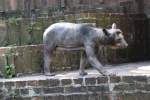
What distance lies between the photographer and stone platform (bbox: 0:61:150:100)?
955 centimetres

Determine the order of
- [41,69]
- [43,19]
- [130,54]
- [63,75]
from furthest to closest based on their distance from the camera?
[130,54] < [43,19] < [41,69] < [63,75]

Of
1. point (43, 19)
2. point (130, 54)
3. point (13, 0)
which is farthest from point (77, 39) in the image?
point (13, 0)

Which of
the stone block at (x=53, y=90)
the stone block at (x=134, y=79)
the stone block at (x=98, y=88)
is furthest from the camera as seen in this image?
the stone block at (x=53, y=90)

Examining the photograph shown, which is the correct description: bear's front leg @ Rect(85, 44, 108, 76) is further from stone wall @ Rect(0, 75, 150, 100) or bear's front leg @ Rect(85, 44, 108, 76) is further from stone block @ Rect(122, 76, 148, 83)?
stone block @ Rect(122, 76, 148, 83)

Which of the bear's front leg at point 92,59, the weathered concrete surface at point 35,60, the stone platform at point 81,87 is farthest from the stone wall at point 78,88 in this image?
the weathered concrete surface at point 35,60

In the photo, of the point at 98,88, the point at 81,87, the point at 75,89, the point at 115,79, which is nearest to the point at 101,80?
the point at 98,88

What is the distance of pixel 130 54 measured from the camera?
42.6ft

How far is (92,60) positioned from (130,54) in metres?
3.38

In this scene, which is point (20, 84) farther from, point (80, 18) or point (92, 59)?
point (80, 18)

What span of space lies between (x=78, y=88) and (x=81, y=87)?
0.06 m

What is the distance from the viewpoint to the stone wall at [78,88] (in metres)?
9.55

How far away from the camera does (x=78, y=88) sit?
970 cm

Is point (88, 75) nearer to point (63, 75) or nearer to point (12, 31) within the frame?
point (63, 75)

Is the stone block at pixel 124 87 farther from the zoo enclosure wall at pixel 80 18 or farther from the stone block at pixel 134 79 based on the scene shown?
the zoo enclosure wall at pixel 80 18
